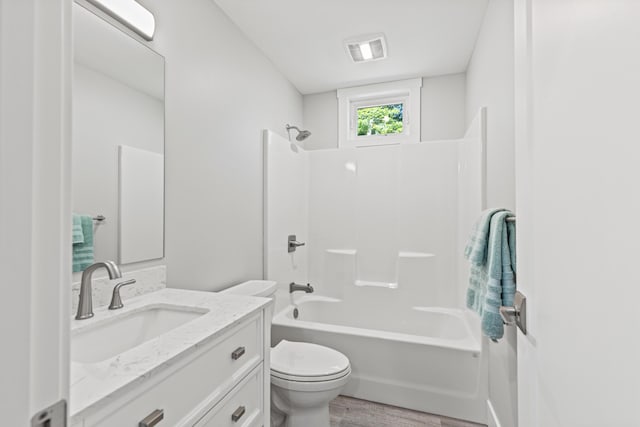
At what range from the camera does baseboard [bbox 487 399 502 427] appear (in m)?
Answer: 1.67

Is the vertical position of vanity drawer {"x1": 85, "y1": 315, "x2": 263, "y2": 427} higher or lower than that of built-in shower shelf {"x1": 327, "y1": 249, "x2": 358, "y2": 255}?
lower

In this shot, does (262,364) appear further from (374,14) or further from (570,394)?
(374,14)

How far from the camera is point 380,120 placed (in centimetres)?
319

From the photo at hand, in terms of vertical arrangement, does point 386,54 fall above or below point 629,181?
above

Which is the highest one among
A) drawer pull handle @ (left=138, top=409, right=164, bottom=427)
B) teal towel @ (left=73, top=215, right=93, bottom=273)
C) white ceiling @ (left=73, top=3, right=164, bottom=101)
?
white ceiling @ (left=73, top=3, right=164, bottom=101)

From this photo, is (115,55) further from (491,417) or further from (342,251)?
(491,417)

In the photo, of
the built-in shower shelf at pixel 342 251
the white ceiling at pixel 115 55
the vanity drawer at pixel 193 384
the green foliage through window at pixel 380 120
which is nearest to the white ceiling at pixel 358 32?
the green foliage through window at pixel 380 120

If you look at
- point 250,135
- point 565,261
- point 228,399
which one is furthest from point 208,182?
point 565,261

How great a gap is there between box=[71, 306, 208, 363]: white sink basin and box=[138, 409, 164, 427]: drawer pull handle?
387mm

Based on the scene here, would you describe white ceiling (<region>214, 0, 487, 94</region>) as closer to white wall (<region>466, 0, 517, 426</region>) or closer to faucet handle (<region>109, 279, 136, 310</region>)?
white wall (<region>466, 0, 517, 426</region>)

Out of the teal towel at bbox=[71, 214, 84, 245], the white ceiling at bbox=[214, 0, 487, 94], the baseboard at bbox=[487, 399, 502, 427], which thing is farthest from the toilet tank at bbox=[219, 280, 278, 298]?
the white ceiling at bbox=[214, 0, 487, 94]

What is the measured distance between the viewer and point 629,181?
0.44m

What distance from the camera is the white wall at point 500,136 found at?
143cm

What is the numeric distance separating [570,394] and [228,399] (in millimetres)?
965
